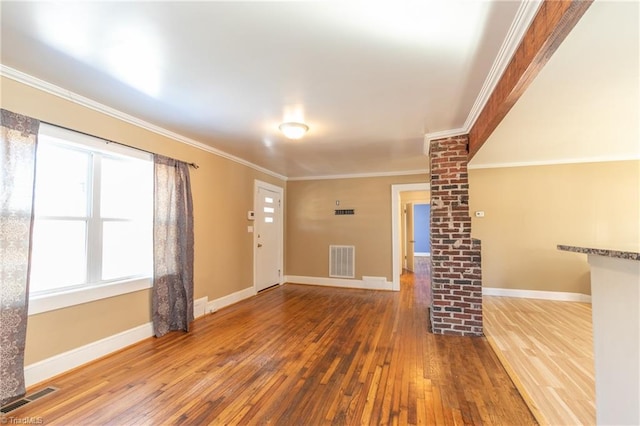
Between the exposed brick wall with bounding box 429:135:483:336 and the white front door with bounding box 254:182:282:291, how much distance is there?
3.16 meters

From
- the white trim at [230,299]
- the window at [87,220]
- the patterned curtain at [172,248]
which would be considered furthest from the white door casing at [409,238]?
the window at [87,220]

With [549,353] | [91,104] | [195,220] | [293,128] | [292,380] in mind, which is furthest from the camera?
[195,220]

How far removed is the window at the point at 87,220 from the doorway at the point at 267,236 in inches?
86.2

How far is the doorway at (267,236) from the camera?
209 inches

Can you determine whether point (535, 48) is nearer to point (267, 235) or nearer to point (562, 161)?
point (562, 161)

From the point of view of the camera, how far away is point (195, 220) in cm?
378

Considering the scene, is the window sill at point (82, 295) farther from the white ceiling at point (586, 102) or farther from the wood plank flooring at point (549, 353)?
the white ceiling at point (586, 102)

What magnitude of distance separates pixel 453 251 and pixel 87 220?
152 inches

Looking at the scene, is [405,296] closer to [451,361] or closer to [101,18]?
[451,361]

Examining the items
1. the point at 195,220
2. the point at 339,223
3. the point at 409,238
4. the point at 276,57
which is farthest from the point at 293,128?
the point at 409,238

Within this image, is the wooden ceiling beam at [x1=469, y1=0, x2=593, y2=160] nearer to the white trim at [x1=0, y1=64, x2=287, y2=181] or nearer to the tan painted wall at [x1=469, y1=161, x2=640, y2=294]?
the tan painted wall at [x1=469, y1=161, x2=640, y2=294]

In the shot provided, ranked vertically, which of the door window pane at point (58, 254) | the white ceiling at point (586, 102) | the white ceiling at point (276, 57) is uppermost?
the white ceiling at point (276, 57)

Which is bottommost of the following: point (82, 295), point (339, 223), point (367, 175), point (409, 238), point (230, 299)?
point (230, 299)

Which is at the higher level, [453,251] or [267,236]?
[267,236]
